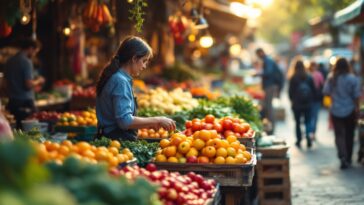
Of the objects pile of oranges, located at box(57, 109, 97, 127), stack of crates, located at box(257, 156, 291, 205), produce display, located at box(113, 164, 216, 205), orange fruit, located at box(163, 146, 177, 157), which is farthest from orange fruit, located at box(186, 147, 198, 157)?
pile of oranges, located at box(57, 109, 97, 127)

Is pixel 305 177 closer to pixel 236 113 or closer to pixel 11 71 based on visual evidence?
pixel 236 113

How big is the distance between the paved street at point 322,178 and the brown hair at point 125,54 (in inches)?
155

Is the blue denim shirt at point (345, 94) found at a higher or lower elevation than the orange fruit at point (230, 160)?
lower

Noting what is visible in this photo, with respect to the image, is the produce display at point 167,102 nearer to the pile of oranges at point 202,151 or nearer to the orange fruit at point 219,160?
the pile of oranges at point 202,151

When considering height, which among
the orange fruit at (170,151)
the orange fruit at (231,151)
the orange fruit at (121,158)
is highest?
the orange fruit at (121,158)

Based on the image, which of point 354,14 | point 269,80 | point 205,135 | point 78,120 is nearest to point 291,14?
point 269,80

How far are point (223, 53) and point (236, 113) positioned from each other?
20953 mm

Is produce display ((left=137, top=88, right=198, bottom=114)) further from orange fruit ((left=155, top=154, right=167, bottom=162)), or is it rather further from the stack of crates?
orange fruit ((left=155, top=154, right=167, bottom=162))

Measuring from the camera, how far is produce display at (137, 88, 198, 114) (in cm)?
1018

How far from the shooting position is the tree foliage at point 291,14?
2996cm

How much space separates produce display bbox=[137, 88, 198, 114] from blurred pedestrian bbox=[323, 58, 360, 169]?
2667 mm

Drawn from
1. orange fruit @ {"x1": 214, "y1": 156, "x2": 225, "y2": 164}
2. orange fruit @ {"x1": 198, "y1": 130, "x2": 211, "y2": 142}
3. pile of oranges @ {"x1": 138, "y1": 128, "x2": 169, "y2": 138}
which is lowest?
pile of oranges @ {"x1": 138, "y1": 128, "x2": 169, "y2": 138}

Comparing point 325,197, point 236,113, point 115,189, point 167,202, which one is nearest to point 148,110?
point 236,113

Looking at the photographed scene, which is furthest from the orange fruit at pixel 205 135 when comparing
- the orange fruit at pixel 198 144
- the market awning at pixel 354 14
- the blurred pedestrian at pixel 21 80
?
the market awning at pixel 354 14
